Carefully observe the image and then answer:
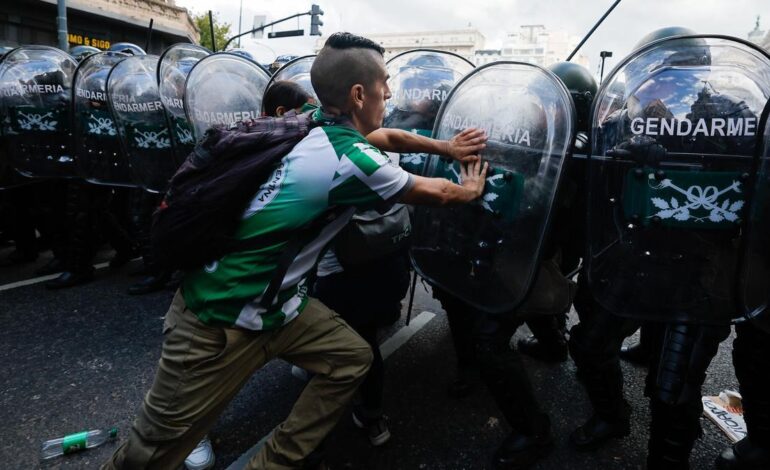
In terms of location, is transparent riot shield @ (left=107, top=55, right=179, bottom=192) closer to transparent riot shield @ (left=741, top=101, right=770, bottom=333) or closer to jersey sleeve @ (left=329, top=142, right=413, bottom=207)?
jersey sleeve @ (left=329, top=142, right=413, bottom=207)

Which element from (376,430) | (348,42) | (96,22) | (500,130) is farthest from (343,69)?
(96,22)

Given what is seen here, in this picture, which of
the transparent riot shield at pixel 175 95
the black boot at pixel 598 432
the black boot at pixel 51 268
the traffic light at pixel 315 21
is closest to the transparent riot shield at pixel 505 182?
the black boot at pixel 598 432

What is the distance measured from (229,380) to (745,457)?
82.6 inches

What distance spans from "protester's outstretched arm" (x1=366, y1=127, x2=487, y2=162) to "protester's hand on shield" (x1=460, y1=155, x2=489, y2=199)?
0.08ft

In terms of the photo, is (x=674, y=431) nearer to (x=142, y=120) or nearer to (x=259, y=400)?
(x=259, y=400)

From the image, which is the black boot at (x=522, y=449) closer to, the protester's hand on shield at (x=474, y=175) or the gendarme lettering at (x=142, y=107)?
the protester's hand on shield at (x=474, y=175)

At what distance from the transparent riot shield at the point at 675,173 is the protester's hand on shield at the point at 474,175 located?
15.0 inches

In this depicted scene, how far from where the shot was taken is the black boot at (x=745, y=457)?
2055 millimetres

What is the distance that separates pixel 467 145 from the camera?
1.95m

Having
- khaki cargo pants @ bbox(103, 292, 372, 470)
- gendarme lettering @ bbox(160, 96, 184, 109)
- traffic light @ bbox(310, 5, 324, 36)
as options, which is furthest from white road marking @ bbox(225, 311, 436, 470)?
traffic light @ bbox(310, 5, 324, 36)

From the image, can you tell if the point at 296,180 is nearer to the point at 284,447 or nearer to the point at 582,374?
the point at 284,447

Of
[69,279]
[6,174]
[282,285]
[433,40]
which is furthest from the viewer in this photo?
[433,40]

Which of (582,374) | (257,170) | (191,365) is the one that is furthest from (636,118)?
(191,365)

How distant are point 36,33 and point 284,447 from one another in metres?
20.1
